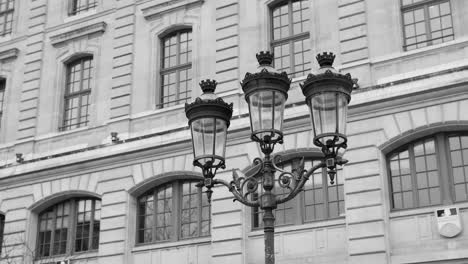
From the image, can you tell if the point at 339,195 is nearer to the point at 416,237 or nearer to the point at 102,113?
the point at 416,237

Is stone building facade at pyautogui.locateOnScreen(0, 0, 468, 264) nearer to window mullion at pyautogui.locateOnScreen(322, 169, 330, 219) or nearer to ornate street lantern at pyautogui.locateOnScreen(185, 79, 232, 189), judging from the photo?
window mullion at pyautogui.locateOnScreen(322, 169, 330, 219)

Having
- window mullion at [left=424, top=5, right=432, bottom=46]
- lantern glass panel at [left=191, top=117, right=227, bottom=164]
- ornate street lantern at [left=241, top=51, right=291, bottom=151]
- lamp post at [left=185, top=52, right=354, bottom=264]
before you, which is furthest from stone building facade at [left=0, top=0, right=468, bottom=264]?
ornate street lantern at [left=241, top=51, right=291, bottom=151]

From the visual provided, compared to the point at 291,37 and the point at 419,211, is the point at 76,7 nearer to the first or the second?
the point at 291,37

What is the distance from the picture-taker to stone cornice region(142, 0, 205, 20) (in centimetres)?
2584

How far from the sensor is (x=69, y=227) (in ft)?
84.6

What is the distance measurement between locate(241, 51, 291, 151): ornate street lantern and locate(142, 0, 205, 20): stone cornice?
13.9 m

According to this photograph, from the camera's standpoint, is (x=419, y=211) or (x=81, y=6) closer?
(x=419, y=211)

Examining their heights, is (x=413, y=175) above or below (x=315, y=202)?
above

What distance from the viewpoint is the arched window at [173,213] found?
2336 centimetres

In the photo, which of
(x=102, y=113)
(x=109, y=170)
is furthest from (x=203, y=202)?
(x=102, y=113)

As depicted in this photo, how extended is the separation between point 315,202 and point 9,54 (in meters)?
14.6

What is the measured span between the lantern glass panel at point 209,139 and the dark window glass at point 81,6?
55.9 feet

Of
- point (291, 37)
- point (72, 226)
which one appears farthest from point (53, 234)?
point (291, 37)

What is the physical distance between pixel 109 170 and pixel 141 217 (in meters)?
1.92
